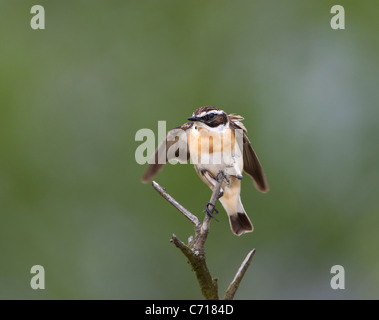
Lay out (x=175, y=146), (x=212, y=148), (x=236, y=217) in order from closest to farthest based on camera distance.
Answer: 1. (x=212, y=148)
2. (x=175, y=146)
3. (x=236, y=217)

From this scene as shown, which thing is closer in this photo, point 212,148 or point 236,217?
point 212,148

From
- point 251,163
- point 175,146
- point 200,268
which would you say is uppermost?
point 175,146

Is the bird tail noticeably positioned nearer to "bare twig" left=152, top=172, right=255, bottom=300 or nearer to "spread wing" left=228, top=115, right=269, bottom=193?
"spread wing" left=228, top=115, right=269, bottom=193

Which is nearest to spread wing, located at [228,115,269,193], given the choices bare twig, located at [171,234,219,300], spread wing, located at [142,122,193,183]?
spread wing, located at [142,122,193,183]

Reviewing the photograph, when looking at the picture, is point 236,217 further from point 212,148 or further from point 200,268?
point 200,268

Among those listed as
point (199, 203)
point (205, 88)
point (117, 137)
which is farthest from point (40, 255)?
point (205, 88)

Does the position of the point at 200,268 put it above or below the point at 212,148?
below

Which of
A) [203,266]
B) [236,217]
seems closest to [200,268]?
[203,266]

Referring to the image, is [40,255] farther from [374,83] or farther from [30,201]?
[374,83]

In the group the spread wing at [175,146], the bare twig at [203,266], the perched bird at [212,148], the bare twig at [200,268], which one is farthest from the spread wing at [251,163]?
the bare twig at [200,268]
